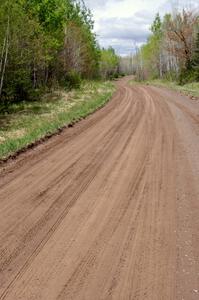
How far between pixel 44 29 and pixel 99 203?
93.6ft

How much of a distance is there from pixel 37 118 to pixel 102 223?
1290cm

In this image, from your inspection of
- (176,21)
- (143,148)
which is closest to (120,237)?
(143,148)

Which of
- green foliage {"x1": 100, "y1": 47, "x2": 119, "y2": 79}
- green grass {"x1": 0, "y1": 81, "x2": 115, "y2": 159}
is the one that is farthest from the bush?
green foliage {"x1": 100, "y1": 47, "x2": 119, "y2": 79}

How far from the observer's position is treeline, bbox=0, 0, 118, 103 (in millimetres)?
22391

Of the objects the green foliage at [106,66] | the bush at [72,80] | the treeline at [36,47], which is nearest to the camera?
the treeline at [36,47]

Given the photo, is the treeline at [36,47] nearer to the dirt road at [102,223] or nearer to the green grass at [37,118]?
the green grass at [37,118]

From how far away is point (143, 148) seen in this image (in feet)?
36.0

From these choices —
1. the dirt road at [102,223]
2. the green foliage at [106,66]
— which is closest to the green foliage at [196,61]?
the dirt road at [102,223]

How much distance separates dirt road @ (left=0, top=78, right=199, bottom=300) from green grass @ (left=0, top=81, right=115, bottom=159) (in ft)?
4.67

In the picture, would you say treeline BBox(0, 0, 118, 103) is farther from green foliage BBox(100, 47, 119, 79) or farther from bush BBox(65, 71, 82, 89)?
green foliage BBox(100, 47, 119, 79)

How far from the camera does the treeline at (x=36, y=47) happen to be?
2239 centimetres

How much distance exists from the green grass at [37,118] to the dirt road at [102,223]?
1.42 meters

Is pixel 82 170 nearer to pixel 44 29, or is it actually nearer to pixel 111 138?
pixel 111 138

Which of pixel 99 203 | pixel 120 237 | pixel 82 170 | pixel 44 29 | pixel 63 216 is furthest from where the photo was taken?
pixel 44 29
